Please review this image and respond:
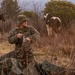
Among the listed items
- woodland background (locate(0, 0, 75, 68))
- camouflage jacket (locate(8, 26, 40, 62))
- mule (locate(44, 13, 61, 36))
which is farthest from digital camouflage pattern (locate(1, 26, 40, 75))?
mule (locate(44, 13, 61, 36))

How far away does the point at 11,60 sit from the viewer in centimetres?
589

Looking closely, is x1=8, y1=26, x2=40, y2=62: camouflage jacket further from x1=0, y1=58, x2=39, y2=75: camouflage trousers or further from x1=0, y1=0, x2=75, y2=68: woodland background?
x1=0, y1=0, x2=75, y2=68: woodland background

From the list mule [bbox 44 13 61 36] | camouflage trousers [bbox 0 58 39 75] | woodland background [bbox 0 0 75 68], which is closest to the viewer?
camouflage trousers [bbox 0 58 39 75]

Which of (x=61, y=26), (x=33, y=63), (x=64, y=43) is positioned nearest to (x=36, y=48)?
(x=64, y=43)

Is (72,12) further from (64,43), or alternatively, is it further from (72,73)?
(72,73)

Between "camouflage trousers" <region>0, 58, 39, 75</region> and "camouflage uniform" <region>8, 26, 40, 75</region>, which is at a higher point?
"camouflage uniform" <region>8, 26, 40, 75</region>

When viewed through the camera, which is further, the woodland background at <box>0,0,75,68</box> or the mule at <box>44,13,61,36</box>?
the mule at <box>44,13,61,36</box>

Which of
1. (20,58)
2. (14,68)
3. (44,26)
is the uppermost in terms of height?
(44,26)

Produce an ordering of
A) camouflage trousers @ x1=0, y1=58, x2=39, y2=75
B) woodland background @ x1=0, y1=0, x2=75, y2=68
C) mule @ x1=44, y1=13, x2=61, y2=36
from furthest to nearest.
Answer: mule @ x1=44, y1=13, x2=61, y2=36, woodland background @ x1=0, y1=0, x2=75, y2=68, camouflage trousers @ x1=0, y1=58, x2=39, y2=75

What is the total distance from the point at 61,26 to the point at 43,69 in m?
7.97

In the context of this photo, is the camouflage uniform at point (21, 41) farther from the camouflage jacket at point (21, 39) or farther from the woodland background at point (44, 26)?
the woodland background at point (44, 26)

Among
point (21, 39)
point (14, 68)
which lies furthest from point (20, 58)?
point (21, 39)

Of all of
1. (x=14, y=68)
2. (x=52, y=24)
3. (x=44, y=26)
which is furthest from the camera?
(x=52, y=24)

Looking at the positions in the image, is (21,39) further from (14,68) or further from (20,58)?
(14,68)
